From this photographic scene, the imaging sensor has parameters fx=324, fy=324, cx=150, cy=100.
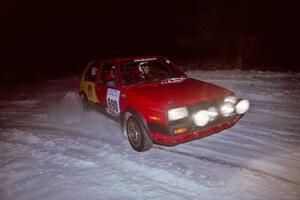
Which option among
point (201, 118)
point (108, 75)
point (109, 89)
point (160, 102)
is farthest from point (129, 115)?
point (201, 118)

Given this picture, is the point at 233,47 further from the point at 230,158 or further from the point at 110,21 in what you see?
the point at 110,21

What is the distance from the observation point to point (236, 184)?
4.29m

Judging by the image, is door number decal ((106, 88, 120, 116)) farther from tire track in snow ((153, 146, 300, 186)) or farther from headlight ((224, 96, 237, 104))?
headlight ((224, 96, 237, 104))

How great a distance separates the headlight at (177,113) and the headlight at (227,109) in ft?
2.44

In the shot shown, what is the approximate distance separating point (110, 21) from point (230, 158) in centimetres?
3156

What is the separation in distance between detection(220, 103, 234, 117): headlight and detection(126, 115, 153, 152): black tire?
4.35ft

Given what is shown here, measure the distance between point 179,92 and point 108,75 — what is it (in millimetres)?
2008

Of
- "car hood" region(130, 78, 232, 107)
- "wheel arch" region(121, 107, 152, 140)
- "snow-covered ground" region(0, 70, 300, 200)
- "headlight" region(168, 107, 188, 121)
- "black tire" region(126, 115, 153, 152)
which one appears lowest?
"snow-covered ground" region(0, 70, 300, 200)

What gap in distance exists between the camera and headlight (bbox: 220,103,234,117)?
18.0 ft

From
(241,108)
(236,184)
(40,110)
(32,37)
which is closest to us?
(236,184)

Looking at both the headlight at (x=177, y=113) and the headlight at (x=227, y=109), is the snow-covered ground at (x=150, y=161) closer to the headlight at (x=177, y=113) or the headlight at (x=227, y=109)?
the headlight at (x=227, y=109)

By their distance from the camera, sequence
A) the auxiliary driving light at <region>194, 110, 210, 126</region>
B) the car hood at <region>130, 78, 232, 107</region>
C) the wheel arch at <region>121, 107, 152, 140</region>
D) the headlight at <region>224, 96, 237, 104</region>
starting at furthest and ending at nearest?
the headlight at <region>224, 96, 237, 104</region> → the wheel arch at <region>121, 107, 152, 140</region> → the car hood at <region>130, 78, 232, 107</region> → the auxiliary driving light at <region>194, 110, 210, 126</region>

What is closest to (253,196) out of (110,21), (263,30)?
(263,30)

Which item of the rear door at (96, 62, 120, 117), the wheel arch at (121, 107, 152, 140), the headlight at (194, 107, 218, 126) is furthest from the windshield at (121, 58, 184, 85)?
the headlight at (194, 107, 218, 126)
